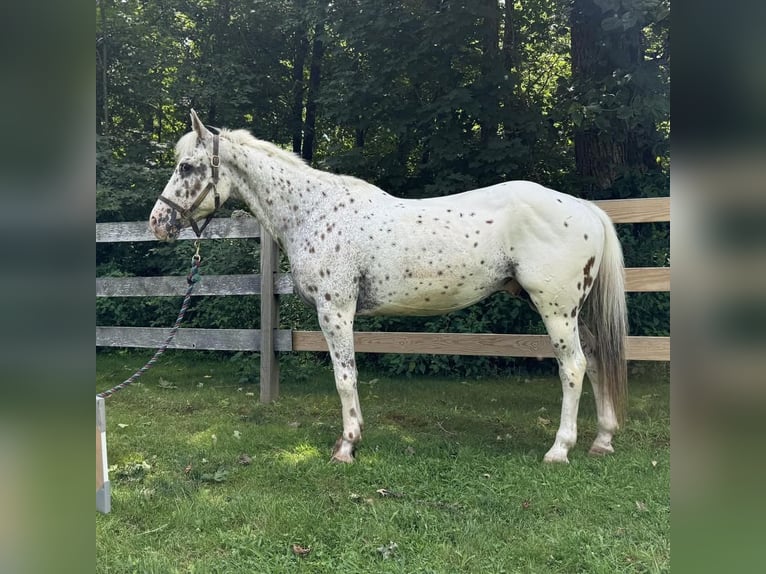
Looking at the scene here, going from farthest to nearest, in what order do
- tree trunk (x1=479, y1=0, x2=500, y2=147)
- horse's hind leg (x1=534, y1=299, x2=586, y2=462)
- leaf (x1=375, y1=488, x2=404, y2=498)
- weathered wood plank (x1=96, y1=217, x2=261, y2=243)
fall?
tree trunk (x1=479, y1=0, x2=500, y2=147), weathered wood plank (x1=96, y1=217, x2=261, y2=243), horse's hind leg (x1=534, y1=299, x2=586, y2=462), leaf (x1=375, y1=488, x2=404, y2=498)

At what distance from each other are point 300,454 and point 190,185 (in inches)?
83.3

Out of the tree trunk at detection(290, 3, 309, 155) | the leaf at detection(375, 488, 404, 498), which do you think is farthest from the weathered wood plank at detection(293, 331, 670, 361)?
the tree trunk at detection(290, 3, 309, 155)

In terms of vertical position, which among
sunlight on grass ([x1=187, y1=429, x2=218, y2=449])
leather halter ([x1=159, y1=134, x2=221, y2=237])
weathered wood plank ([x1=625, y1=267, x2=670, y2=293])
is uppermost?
leather halter ([x1=159, y1=134, x2=221, y2=237])

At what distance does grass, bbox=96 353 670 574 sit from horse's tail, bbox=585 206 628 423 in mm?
430

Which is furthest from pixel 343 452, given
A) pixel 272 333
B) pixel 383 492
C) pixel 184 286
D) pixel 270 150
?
pixel 184 286

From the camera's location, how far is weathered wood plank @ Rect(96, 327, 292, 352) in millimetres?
5113

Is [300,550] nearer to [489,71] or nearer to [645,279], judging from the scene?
[645,279]

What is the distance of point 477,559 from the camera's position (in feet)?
7.07

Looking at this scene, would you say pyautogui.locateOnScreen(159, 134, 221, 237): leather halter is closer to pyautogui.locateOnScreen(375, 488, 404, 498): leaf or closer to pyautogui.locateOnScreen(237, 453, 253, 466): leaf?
pyautogui.locateOnScreen(237, 453, 253, 466): leaf

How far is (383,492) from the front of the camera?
285 cm

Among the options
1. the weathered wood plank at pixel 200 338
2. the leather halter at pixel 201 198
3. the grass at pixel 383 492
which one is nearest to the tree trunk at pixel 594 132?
the grass at pixel 383 492

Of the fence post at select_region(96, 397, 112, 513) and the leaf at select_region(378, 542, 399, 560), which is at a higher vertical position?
the fence post at select_region(96, 397, 112, 513)

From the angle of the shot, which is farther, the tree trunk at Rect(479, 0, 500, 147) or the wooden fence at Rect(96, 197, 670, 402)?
the tree trunk at Rect(479, 0, 500, 147)
